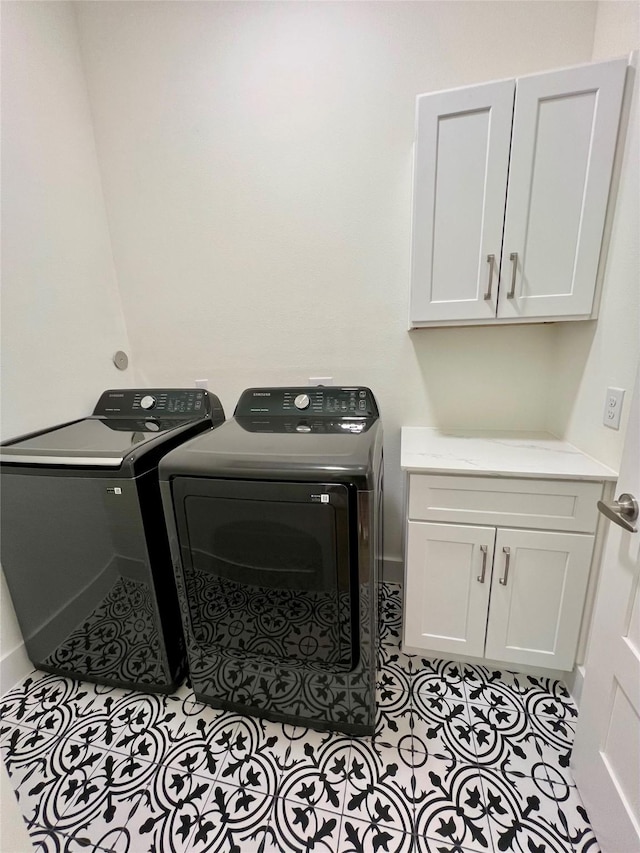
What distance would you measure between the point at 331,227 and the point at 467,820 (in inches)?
87.8

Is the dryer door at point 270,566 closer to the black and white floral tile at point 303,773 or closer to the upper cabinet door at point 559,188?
the black and white floral tile at point 303,773

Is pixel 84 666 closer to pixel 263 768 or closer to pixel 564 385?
pixel 263 768

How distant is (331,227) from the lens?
1.73 m

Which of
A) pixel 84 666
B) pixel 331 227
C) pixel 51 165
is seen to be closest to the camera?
pixel 84 666

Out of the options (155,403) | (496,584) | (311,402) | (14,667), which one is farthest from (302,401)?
(14,667)

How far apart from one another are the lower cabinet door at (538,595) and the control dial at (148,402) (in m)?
1.62

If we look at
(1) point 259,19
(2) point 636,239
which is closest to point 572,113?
(2) point 636,239

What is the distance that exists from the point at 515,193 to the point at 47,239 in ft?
→ 6.38

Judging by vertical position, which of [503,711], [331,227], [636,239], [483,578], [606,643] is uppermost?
[331,227]

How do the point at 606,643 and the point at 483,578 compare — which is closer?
the point at 606,643

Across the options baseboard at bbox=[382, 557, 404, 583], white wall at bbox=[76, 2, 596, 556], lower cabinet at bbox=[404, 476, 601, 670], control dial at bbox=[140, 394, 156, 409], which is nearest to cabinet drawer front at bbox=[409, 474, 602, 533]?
lower cabinet at bbox=[404, 476, 601, 670]

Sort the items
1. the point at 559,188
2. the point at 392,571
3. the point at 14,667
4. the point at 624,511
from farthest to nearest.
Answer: the point at 392,571 → the point at 14,667 → the point at 559,188 → the point at 624,511

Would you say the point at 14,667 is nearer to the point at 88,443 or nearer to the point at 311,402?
the point at 88,443

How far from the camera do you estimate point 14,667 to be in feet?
5.00
